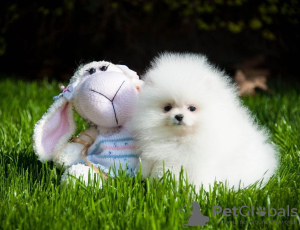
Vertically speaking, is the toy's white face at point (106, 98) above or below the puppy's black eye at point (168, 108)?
above

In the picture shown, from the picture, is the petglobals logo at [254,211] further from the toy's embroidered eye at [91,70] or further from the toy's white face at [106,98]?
the toy's embroidered eye at [91,70]

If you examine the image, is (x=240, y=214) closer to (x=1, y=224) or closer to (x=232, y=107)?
(x=232, y=107)

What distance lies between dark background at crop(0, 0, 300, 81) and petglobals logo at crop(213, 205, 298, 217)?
4.11 metres

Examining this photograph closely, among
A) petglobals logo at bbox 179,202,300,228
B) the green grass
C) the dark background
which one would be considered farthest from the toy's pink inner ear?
the dark background

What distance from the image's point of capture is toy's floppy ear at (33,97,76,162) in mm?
2291

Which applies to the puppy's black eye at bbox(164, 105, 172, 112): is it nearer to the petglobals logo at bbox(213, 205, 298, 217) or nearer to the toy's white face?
the toy's white face

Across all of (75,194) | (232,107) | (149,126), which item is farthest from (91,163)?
(232,107)

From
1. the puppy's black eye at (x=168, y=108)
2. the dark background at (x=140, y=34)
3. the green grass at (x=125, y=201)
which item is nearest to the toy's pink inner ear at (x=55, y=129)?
the green grass at (x=125, y=201)

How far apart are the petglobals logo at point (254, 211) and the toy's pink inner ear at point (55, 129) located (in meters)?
0.94

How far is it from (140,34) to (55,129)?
4249 millimetres

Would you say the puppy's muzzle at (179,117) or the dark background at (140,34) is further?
the dark background at (140,34)

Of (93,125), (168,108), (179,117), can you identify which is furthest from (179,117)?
(93,125)

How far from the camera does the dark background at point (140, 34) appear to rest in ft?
19.8

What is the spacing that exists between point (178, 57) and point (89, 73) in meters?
0.49
